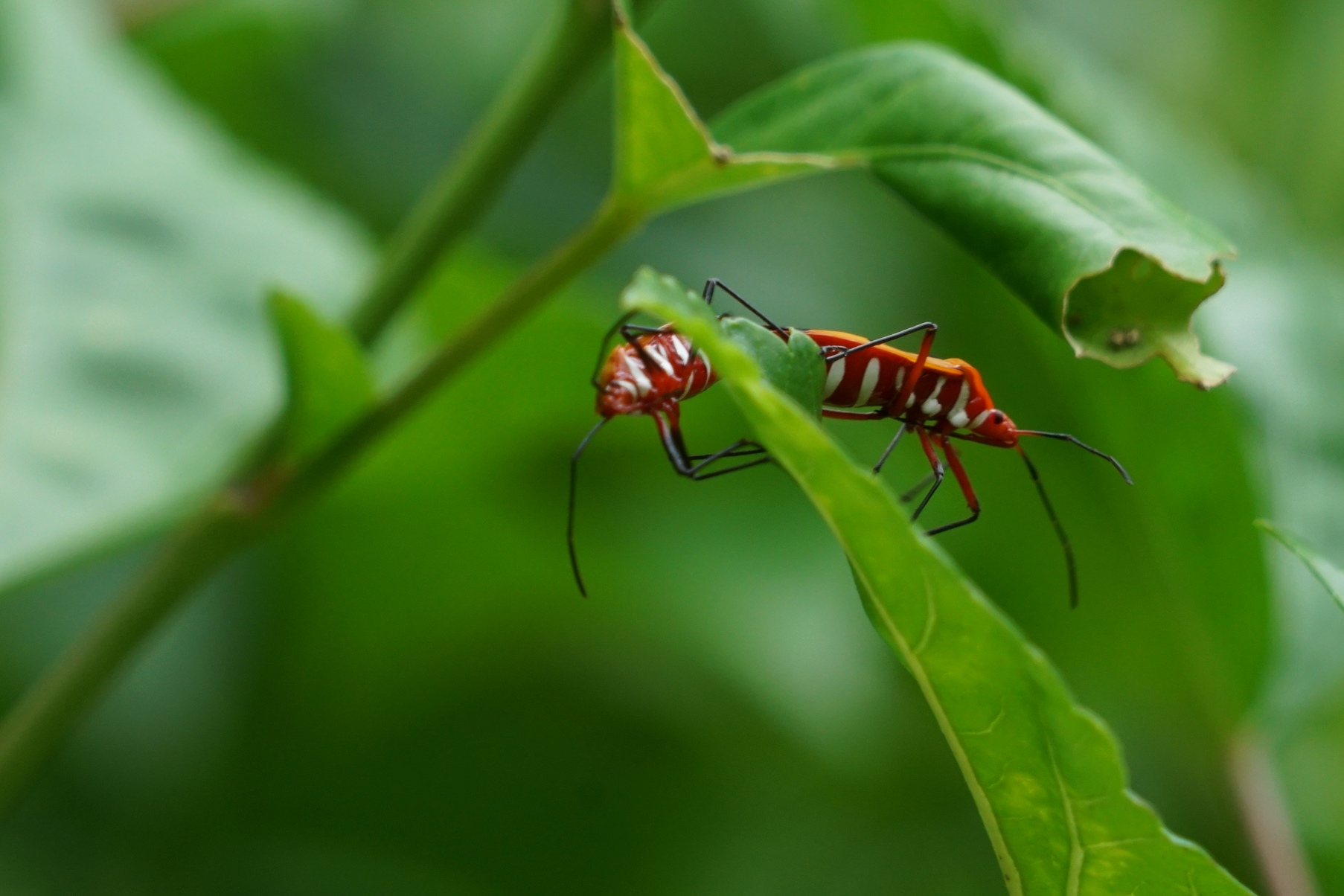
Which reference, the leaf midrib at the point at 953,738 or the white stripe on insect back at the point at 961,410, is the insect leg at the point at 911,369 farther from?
the leaf midrib at the point at 953,738

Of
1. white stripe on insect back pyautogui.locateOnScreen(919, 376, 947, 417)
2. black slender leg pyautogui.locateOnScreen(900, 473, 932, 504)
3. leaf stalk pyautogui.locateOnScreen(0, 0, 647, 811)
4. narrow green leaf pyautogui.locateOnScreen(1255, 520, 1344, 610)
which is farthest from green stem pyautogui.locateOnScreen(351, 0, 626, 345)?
narrow green leaf pyautogui.locateOnScreen(1255, 520, 1344, 610)

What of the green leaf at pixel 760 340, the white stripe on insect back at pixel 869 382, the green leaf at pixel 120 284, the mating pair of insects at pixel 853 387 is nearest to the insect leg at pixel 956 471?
the mating pair of insects at pixel 853 387

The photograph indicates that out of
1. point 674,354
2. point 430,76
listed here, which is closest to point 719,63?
point 430,76

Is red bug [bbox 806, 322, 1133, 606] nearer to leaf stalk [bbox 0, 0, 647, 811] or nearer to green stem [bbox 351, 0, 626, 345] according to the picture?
leaf stalk [bbox 0, 0, 647, 811]

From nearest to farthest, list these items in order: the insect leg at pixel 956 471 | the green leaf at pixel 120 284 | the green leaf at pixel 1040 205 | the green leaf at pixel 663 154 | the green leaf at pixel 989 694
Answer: the green leaf at pixel 989 694, the green leaf at pixel 1040 205, the green leaf at pixel 663 154, the insect leg at pixel 956 471, the green leaf at pixel 120 284

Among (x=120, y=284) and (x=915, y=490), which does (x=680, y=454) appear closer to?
(x=915, y=490)

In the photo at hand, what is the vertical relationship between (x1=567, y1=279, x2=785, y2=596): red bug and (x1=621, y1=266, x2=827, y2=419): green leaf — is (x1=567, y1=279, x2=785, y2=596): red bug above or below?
below

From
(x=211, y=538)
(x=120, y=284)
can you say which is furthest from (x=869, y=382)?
(x=120, y=284)
